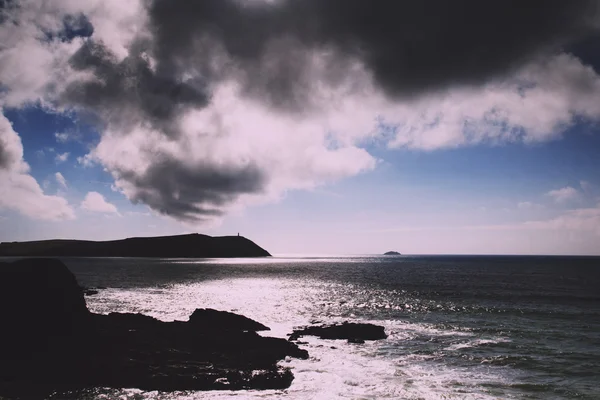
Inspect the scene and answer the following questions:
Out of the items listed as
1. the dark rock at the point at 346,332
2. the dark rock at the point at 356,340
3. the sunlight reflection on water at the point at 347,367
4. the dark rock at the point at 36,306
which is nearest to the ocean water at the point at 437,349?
the sunlight reflection on water at the point at 347,367

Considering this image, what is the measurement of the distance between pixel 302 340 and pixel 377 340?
7.51 meters

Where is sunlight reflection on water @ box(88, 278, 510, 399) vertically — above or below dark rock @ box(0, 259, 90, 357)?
below

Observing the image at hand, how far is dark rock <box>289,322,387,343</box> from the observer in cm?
3622

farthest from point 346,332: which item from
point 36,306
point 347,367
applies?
point 36,306

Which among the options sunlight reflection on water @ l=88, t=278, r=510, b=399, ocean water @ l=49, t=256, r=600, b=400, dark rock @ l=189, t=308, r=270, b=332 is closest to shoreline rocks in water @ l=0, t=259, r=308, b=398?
ocean water @ l=49, t=256, r=600, b=400

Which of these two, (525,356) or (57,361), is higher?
(57,361)

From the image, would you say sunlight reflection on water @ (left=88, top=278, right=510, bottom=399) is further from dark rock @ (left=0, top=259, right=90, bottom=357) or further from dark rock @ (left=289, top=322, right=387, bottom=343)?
dark rock @ (left=0, top=259, right=90, bottom=357)

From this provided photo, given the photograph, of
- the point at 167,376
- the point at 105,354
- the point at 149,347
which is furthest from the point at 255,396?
the point at 105,354

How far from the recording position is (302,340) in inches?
1378

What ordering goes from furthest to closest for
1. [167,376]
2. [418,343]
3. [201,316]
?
1. [201,316]
2. [418,343]
3. [167,376]

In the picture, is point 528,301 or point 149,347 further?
point 528,301

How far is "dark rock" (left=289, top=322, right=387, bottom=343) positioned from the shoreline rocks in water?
7590mm

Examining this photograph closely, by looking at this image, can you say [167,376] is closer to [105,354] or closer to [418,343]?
[105,354]

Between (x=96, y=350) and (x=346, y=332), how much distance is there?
75.2 ft
